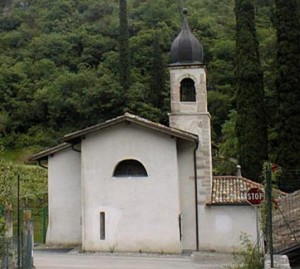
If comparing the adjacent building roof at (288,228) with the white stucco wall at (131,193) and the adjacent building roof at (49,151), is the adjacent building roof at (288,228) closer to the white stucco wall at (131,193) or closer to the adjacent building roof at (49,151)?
the white stucco wall at (131,193)

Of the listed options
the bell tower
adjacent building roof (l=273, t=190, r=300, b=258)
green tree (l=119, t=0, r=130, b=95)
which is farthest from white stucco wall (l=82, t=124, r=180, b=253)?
green tree (l=119, t=0, r=130, b=95)

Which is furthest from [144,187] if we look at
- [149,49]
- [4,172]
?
[149,49]

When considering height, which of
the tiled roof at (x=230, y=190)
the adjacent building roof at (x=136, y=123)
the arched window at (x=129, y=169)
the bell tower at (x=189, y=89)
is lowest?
the tiled roof at (x=230, y=190)

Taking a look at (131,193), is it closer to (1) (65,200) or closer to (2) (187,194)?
(2) (187,194)

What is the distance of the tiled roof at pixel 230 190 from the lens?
19.6m

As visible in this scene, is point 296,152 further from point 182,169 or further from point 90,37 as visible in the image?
point 90,37

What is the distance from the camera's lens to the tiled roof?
19.6 meters

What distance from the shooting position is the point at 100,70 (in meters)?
51.8

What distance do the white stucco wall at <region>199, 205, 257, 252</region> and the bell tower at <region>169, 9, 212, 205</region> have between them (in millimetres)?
2532

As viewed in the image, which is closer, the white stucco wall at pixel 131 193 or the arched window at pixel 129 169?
the white stucco wall at pixel 131 193

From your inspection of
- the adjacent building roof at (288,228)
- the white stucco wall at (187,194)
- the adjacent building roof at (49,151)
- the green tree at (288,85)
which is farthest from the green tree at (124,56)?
the adjacent building roof at (288,228)

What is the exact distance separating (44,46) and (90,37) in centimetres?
531

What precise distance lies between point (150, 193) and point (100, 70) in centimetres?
3407

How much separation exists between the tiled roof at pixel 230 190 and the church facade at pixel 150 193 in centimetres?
7
